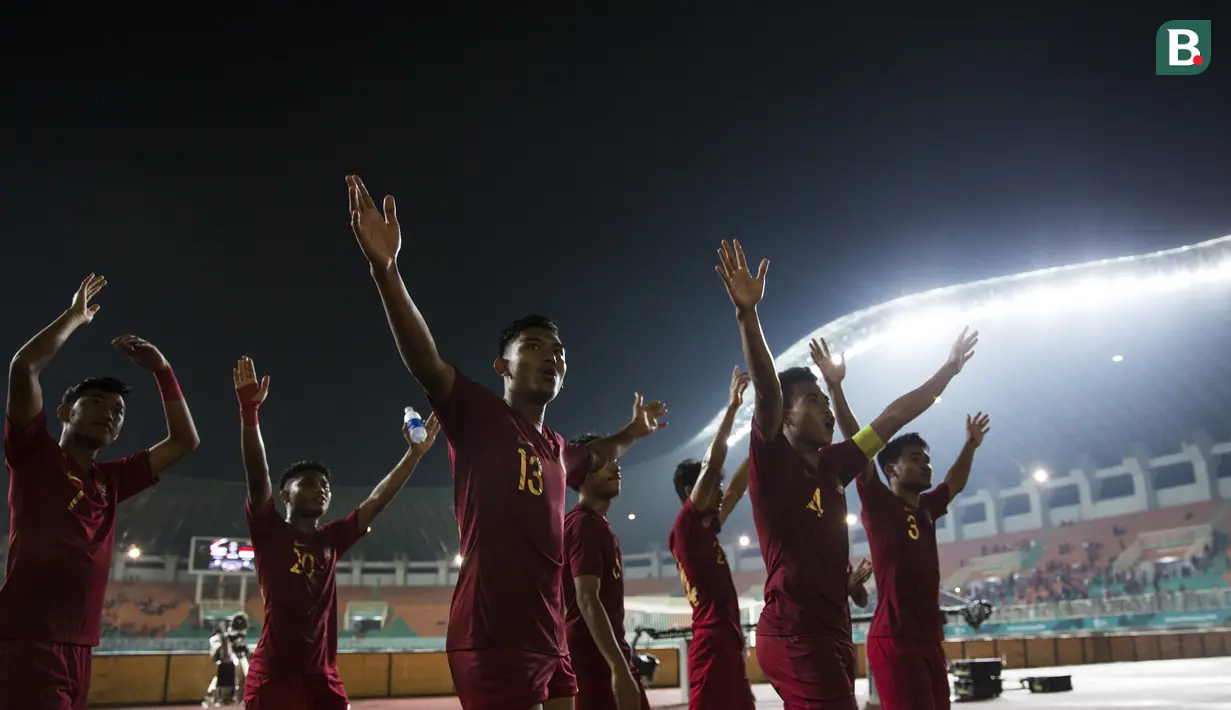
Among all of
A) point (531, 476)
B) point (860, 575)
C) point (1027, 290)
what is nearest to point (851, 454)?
point (860, 575)

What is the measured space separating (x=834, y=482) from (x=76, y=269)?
761 inches

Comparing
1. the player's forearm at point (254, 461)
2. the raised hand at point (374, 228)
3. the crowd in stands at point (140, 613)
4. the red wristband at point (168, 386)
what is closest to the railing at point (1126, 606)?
the player's forearm at point (254, 461)

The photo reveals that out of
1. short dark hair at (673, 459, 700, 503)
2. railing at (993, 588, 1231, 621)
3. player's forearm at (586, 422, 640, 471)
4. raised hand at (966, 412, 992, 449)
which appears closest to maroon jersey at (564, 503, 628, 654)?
player's forearm at (586, 422, 640, 471)

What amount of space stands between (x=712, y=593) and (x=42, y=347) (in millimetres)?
3918

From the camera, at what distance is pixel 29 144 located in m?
14.1

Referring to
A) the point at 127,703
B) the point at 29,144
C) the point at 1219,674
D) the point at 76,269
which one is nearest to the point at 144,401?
the point at 76,269

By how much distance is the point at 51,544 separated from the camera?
3646 millimetres

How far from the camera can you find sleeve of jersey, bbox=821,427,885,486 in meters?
4.20

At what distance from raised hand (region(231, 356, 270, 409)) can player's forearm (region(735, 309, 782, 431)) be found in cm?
284

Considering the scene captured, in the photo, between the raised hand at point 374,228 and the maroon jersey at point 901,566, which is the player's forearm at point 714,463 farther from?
the raised hand at point 374,228

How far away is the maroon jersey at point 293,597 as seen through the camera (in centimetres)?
463

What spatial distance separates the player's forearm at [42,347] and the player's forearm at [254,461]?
1137 mm

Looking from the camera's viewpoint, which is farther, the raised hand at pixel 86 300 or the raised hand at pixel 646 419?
the raised hand at pixel 646 419

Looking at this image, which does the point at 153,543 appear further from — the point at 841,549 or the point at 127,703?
the point at 841,549
